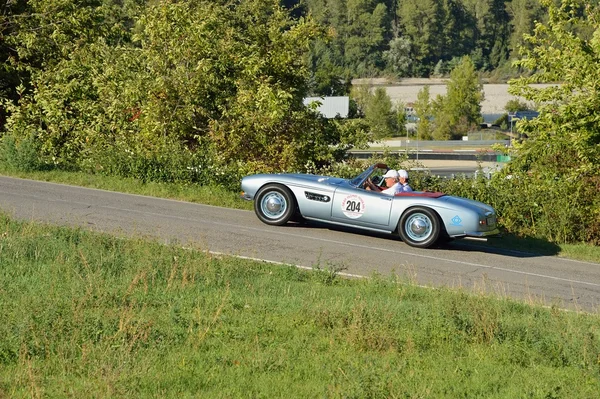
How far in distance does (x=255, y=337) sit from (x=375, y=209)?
733 cm

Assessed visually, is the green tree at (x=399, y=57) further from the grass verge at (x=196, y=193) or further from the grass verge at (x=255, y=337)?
the grass verge at (x=255, y=337)

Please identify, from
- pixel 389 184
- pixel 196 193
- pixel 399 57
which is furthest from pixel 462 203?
pixel 399 57

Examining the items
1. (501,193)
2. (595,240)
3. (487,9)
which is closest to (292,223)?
(501,193)

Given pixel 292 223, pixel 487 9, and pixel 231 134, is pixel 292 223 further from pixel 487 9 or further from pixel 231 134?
pixel 487 9

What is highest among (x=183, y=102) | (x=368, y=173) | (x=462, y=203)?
(x=183, y=102)

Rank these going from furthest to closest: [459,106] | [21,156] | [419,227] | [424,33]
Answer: [424,33] → [459,106] → [21,156] → [419,227]

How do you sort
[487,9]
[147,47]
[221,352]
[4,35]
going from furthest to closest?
1. [487,9]
2. [4,35]
3. [147,47]
4. [221,352]

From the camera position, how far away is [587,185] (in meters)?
18.6

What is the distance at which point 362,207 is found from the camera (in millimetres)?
15086

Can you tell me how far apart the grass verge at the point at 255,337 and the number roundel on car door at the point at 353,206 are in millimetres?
4045

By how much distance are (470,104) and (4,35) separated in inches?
2882

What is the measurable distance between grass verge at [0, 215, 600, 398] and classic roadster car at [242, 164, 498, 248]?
151 inches

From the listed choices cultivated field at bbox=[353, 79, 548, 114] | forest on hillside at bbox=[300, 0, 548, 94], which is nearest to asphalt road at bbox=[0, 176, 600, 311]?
cultivated field at bbox=[353, 79, 548, 114]

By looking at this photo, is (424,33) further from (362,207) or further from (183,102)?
(362,207)
